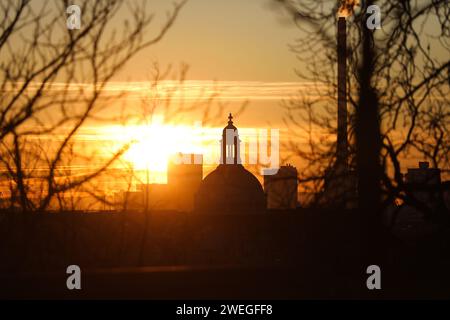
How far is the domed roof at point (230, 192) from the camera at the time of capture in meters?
58.9

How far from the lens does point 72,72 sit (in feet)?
25.7

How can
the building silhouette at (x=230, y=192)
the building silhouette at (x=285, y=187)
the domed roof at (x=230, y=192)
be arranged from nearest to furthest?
the building silhouette at (x=285, y=187) < the building silhouette at (x=230, y=192) < the domed roof at (x=230, y=192)

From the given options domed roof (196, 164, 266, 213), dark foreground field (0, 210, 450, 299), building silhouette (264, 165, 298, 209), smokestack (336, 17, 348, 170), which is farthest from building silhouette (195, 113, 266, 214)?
smokestack (336, 17, 348, 170)

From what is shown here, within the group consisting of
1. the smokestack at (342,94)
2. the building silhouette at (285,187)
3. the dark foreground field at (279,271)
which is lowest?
the dark foreground field at (279,271)

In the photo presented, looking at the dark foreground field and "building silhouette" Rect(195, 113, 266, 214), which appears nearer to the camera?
the dark foreground field

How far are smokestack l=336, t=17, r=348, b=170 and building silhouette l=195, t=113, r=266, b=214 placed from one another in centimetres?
4580

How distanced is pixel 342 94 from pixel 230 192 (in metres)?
52.6

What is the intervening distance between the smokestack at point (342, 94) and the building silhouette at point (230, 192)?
45.8 metres

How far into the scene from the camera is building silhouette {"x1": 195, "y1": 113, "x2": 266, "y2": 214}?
58688 mm

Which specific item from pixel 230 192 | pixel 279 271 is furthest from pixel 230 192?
pixel 279 271

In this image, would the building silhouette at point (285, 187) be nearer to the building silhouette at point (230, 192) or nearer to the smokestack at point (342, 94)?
the smokestack at point (342, 94)

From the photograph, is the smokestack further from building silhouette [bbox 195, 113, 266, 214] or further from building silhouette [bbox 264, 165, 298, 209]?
building silhouette [bbox 195, 113, 266, 214]

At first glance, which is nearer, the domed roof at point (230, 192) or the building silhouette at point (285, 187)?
the building silhouette at point (285, 187)

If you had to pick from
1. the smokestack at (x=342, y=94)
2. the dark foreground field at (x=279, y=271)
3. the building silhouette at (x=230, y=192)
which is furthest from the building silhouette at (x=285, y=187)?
the building silhouette at (x=230, y=192)
